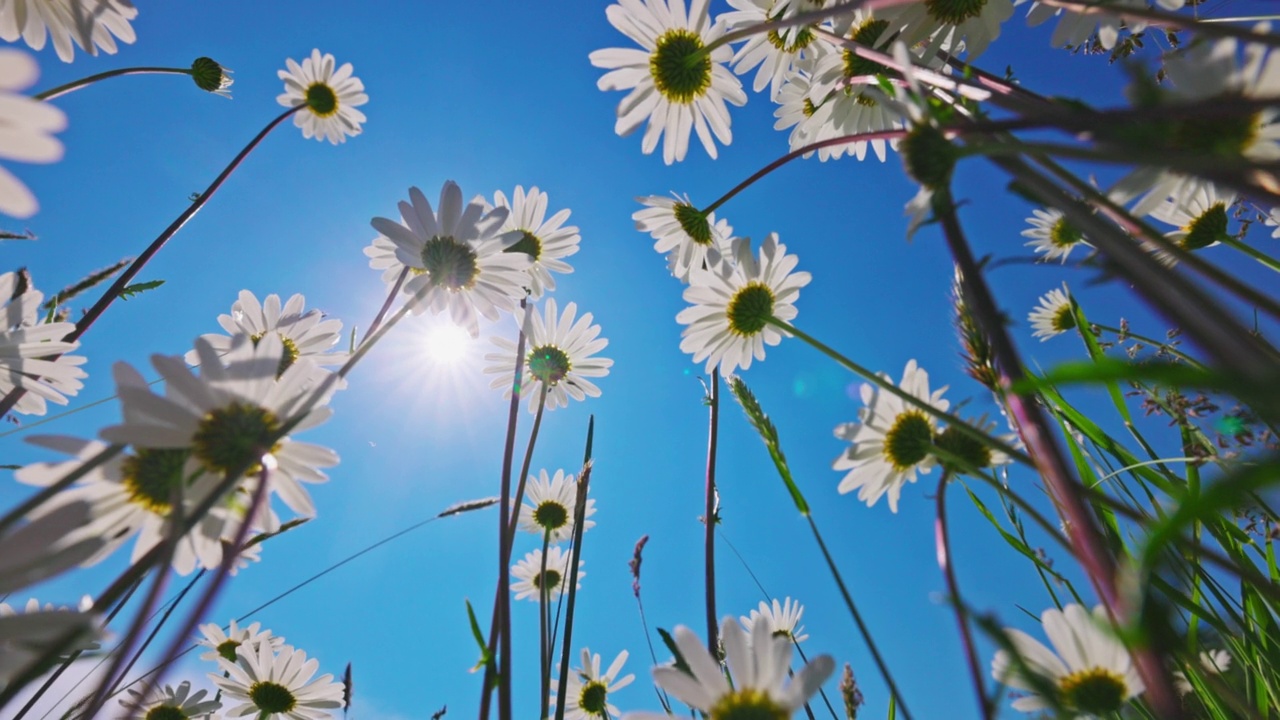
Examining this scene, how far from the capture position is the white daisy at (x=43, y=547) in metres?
0.62

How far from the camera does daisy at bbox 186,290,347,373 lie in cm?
166

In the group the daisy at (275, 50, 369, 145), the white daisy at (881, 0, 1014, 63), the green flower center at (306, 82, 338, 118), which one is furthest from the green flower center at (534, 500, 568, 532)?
the green flower center at (306, 82, 338, 118)

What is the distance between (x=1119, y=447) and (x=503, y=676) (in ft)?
5.21

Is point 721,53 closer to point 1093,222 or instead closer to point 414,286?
point 414,286

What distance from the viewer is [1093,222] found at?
0.62m

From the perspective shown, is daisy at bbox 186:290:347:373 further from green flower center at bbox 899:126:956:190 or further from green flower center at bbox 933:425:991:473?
green flower center at bbox 933:425:991:473

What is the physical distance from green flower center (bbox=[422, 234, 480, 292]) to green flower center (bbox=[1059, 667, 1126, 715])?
1641 mm

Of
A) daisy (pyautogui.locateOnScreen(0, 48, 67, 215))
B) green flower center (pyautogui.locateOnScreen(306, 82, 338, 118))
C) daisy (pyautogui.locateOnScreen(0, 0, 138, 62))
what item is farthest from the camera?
green flower center (pyautogui.locateOnScreen(306, 82, 338, 118))

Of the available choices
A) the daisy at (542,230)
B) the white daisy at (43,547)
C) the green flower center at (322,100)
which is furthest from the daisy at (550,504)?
the green flower center at (322,100)

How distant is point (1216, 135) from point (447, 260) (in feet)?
5.43

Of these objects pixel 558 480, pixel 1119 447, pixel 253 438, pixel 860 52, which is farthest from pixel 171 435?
pixel 558 480

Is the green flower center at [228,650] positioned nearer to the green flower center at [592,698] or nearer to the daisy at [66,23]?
the green flower center at [592,698]

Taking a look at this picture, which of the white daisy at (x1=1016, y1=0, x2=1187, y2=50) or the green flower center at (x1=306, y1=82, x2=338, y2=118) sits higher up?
the green flower center at (x1=306, y1=82, x2=338, y2=118)

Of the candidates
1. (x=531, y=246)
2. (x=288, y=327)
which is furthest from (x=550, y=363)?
(x=288, y=327)
